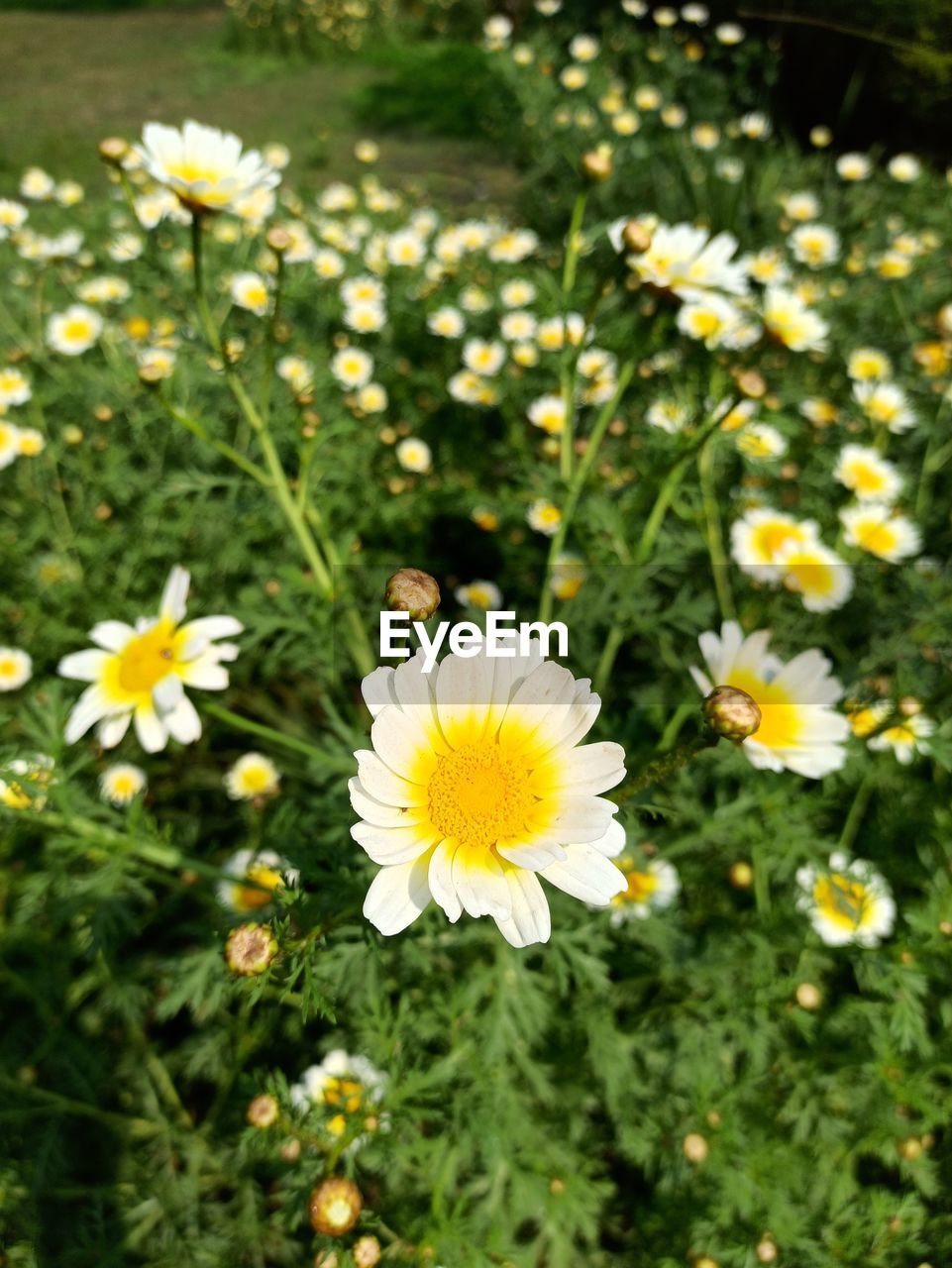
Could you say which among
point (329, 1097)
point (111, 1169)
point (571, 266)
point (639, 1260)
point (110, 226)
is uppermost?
point (571, 266)

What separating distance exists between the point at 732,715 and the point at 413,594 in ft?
1.54

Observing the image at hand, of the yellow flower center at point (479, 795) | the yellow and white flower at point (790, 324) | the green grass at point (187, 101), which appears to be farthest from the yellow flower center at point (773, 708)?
the green grass at point (187, 101)

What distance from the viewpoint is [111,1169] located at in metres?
2.10

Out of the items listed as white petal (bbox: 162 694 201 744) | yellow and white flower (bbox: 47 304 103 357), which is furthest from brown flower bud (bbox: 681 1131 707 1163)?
yellow and white flower (bbox: 47 304 103 357)

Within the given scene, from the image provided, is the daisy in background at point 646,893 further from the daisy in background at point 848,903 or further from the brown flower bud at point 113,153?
the brown flower bud at point 113,153

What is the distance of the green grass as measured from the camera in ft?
23.2

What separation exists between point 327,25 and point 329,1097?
11.7m

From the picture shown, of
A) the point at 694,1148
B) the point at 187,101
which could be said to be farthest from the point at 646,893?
the point at 187,101

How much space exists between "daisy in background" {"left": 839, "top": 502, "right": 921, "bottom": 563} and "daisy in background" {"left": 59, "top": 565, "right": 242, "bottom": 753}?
184cm

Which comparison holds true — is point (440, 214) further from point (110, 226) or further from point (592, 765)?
point (592, 765)

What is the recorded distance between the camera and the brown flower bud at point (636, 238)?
66.0 inches

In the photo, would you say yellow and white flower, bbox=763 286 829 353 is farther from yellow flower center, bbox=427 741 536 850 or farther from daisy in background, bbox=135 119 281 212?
yellow flower center, bbox=427 741 536 850

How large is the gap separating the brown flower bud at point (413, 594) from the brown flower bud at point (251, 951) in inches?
19.5

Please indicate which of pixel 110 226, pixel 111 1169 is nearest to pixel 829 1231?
pixel 111 1169
